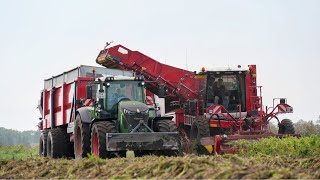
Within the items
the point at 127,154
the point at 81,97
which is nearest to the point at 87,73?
the point at 81,97

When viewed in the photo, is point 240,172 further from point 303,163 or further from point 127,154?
point 127,154

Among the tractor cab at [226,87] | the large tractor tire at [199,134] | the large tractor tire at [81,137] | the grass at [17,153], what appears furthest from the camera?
the tractor cab at [226,87]

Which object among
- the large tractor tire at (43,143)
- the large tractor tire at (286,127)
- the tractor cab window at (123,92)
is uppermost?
the tractor cab window at (123,92)

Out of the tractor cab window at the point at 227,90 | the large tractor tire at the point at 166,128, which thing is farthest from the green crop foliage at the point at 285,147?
the tractor cab window at the point at 227,90

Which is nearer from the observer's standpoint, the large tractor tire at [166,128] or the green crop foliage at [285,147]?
the green crop foliage at [285,147]

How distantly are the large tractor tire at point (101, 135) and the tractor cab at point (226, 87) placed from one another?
6860 millimetres

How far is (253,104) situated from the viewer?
22.9 m

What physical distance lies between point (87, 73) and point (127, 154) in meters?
3.86

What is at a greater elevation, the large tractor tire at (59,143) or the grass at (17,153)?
the large tractor tire at (59,143)

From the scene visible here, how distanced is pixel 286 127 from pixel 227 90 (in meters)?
2.37

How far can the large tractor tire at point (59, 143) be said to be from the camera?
21094 millimetres

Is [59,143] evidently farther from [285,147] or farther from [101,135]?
[285,147]

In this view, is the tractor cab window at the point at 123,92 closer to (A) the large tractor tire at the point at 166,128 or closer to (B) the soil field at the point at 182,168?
(A) the large tractor tire at the point at 166,128

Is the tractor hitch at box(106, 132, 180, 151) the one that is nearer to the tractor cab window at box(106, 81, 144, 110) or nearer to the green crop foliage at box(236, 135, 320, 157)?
the tractor cab window at box(106, 81, 144, 110)
